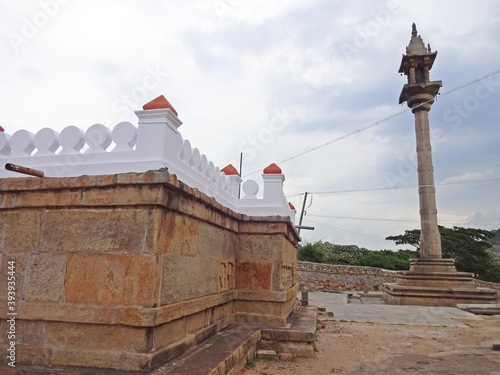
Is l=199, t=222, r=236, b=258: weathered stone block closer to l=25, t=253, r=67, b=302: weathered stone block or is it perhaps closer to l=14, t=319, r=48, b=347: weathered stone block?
l=25, t=253, r=67, b=302: weathered stone block

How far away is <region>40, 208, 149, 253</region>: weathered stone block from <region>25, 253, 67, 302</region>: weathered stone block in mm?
85

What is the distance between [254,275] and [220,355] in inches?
68.8

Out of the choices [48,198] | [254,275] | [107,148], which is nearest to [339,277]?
[254,275]

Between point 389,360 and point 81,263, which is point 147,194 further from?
point 389,360

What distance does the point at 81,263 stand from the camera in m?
2.87

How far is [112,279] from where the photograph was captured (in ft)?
9.11

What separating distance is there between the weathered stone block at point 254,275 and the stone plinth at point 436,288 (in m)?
9.15

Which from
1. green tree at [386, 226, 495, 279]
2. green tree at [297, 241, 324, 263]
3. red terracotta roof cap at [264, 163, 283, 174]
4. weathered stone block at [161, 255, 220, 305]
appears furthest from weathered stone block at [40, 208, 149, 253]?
green tree at [386, 226, 495, 279]

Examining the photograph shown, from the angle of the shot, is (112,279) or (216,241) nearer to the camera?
(112,279)

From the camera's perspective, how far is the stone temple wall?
2.69 m

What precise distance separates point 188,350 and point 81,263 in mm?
1182

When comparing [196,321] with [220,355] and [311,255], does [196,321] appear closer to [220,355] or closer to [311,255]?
[220,355]

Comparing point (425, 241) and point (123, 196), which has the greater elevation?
point (425, 241)

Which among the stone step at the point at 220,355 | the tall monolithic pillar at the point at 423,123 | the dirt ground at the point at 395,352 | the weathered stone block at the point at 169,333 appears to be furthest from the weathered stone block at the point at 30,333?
the tall monolithic pillar at the point at 423,123
